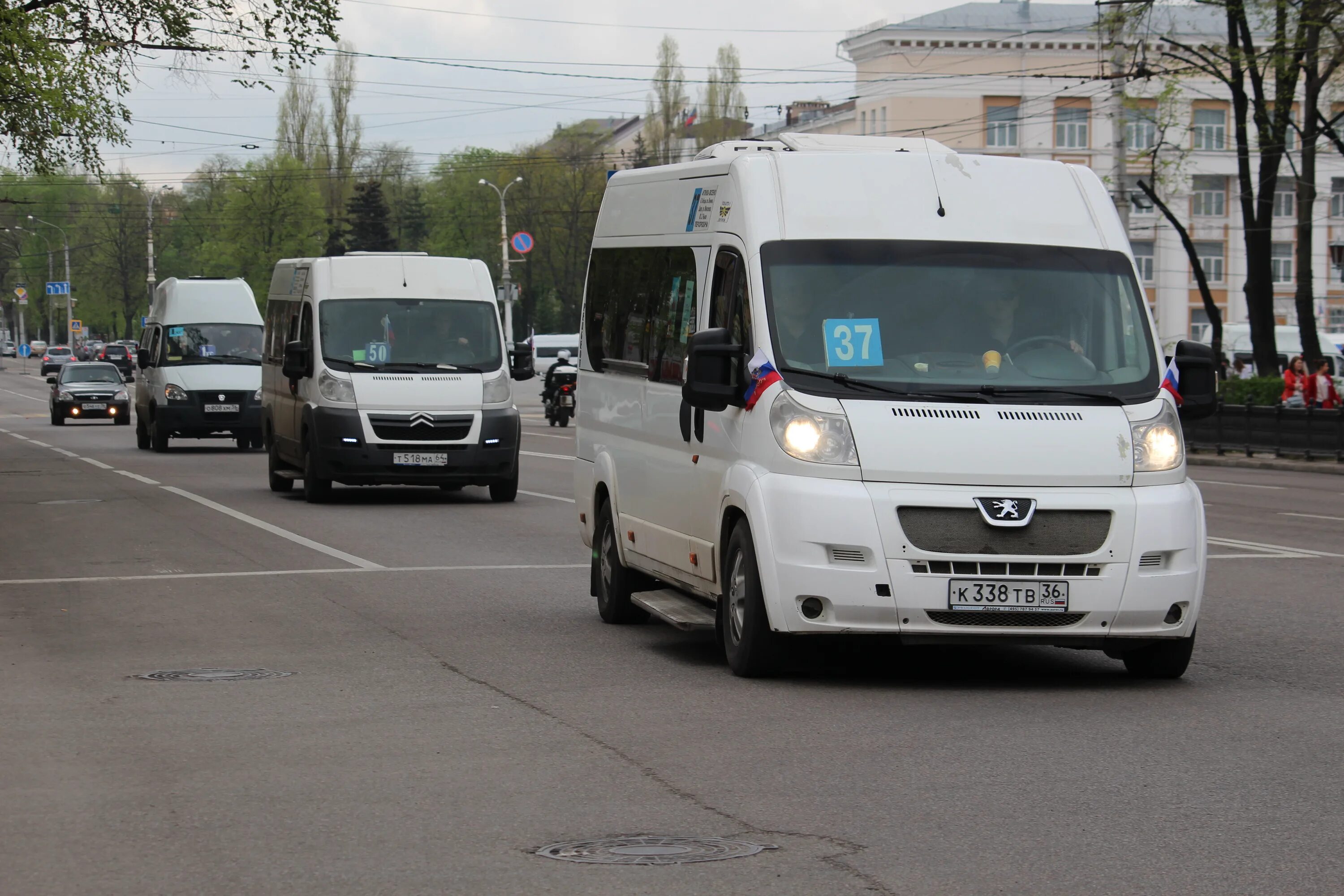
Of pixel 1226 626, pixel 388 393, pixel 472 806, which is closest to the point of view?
pixel 472 806

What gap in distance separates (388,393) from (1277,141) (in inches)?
924

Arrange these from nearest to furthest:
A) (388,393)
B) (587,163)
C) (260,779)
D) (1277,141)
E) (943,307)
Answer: (260,779)
(943,307)
(388,393)
(1277,141)
(587,163)

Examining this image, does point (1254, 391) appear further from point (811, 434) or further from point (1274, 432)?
point (811, 434)

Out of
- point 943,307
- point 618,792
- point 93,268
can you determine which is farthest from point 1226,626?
point 93,268

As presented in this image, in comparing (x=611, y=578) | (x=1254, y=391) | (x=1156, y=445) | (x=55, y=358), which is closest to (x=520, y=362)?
(x=611, y=578)

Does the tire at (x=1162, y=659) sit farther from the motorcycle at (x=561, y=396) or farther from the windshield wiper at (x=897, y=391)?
the motorcycle at (x=561, y=396)

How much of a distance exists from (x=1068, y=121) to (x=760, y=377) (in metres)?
91.7

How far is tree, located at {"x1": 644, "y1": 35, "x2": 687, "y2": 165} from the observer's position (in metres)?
115

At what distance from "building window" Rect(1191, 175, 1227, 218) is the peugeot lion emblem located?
9747 cm

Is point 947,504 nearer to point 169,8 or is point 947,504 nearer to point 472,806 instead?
point 472,806

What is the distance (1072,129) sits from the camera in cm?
9788

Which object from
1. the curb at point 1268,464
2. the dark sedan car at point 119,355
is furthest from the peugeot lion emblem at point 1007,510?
the dark sedan car at point 119,355

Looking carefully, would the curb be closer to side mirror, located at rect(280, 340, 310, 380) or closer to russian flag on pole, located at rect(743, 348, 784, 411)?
side mirror, located at rect(280, 340, 310, 380)

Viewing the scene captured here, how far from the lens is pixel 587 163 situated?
123 meters
